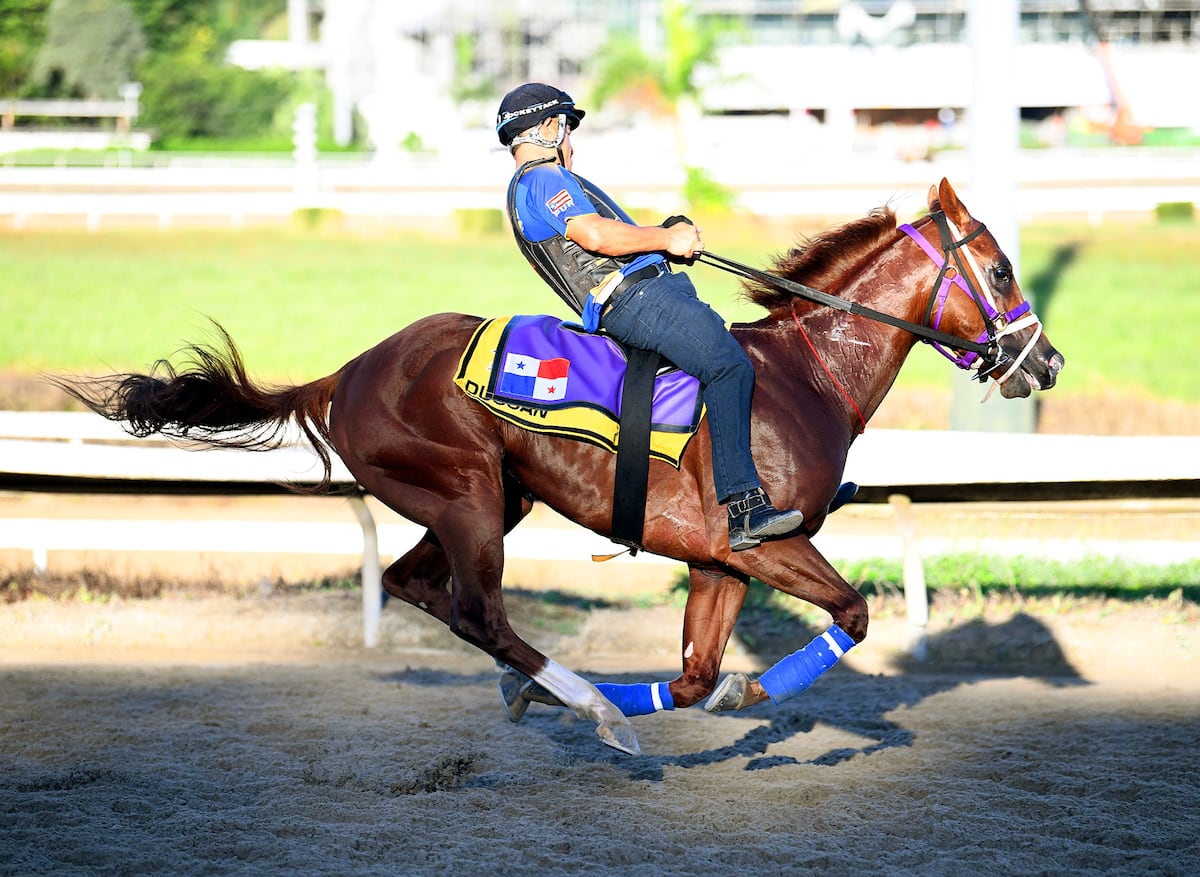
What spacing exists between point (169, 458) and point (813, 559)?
3913 millimetres

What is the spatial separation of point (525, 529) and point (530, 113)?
3328 millimetres

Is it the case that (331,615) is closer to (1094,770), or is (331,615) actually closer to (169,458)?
(169,458)

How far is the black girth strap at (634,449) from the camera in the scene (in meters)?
4.63

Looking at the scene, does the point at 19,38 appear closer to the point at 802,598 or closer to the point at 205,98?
the point at 205,98

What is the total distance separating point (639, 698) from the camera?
4.81 meters

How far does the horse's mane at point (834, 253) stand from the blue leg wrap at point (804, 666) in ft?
4.32

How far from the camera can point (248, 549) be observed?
748 centimetres

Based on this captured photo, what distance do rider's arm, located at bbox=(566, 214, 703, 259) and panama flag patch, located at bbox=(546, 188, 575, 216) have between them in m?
0.05

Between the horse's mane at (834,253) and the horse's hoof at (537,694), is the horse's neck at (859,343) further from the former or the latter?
the horse's hoof at (537,694)

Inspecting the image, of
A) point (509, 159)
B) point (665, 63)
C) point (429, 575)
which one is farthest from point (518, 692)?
point (665, 63)

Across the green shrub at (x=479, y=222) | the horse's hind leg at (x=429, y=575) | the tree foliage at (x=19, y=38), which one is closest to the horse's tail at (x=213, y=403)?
the horse's hind leg at (x=429, y=575)

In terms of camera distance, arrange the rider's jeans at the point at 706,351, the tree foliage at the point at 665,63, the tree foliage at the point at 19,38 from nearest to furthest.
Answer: the rider's jeans at the point at 706,351 < the tree foliage at the point at 665,63 < the tree foliage at the point at 19,38

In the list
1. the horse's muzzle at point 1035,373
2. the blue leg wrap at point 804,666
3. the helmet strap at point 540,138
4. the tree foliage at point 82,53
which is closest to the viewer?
the blue leg wrap at point 804,666

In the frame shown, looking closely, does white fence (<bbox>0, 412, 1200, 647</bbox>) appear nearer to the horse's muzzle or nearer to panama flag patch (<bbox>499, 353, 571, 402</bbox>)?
the horse's muzzle
